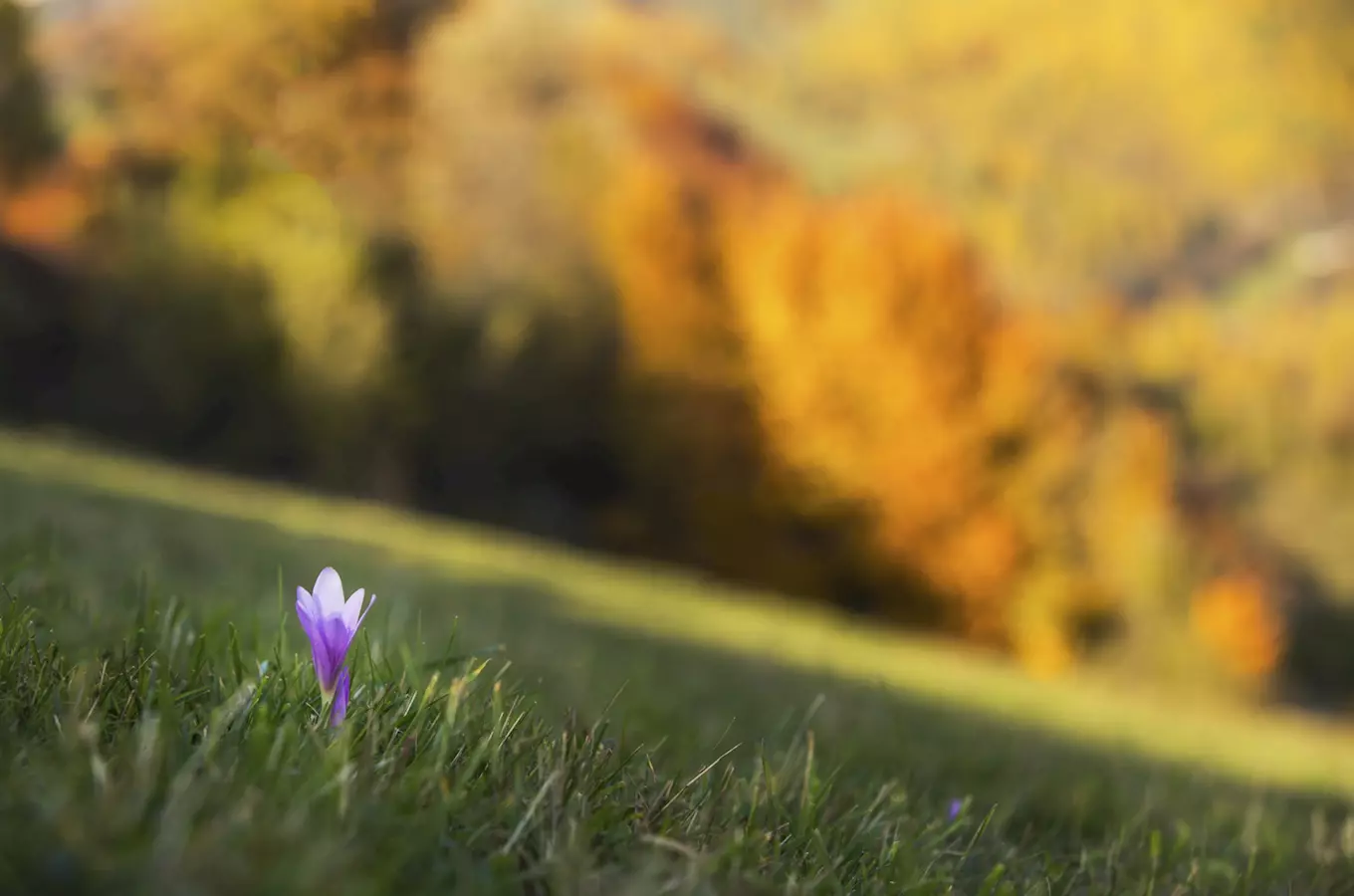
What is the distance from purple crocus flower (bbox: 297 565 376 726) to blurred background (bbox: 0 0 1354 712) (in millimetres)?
13486

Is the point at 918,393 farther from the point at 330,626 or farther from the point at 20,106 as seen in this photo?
the point at 330,626

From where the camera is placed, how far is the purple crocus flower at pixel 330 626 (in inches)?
27.2

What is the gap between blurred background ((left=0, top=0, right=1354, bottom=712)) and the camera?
1365 centimetres

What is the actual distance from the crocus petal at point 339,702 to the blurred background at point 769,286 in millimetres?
13471

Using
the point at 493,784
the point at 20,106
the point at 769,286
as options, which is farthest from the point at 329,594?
the point at 769,286

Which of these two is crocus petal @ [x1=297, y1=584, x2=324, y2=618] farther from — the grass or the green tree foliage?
the green tree foliage

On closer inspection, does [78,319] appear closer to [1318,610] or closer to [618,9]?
[618,9]

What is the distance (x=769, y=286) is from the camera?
19969 mm

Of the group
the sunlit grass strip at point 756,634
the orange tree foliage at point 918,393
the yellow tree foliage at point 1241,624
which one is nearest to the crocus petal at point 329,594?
the sunlit grass strip at point 756,634

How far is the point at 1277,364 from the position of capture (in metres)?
20.6

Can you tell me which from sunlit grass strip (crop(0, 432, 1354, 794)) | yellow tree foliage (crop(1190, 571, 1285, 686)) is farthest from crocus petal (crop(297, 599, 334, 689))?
yellow tree foliage (crop(1190, 571, 1285, 686))

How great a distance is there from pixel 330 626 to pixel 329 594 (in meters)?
0.03

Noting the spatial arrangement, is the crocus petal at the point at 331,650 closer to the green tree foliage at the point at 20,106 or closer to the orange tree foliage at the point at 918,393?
the green tree foliage at the point at 20,106

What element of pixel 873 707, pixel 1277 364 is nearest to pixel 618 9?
pixel 1277 364
